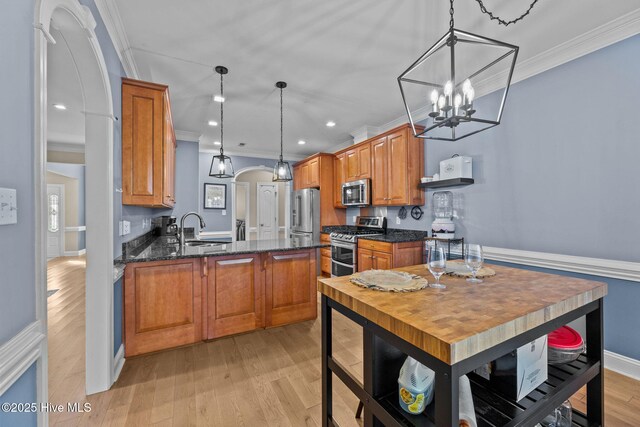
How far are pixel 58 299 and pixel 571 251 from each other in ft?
20.1

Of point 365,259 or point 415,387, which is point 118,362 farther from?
point 365,259

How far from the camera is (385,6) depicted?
6.42 ft

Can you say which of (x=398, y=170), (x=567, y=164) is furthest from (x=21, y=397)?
(x=398, y=170)

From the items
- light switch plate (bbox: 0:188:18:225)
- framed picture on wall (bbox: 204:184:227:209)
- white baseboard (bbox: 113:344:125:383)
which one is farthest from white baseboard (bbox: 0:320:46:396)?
A: framed picture on wall (bbox: 204:184:227:209)

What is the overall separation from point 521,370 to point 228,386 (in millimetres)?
1810

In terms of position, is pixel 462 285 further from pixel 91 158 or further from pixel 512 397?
pixel 91 158

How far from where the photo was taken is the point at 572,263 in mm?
2326

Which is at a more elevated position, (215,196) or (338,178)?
(338,178)

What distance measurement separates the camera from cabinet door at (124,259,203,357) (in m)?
2.22

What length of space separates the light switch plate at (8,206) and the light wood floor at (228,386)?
1.46 meters

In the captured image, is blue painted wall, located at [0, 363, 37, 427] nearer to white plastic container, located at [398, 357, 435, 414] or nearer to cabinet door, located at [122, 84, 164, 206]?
white plastic container, located at [398, 357, 435, 414]

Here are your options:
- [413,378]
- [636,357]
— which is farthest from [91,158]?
[636,357]

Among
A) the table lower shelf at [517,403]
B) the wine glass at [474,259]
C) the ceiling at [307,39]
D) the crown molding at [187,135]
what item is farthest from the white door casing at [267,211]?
the table lower shelf at [517,403]

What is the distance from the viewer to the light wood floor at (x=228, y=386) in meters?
1.64
